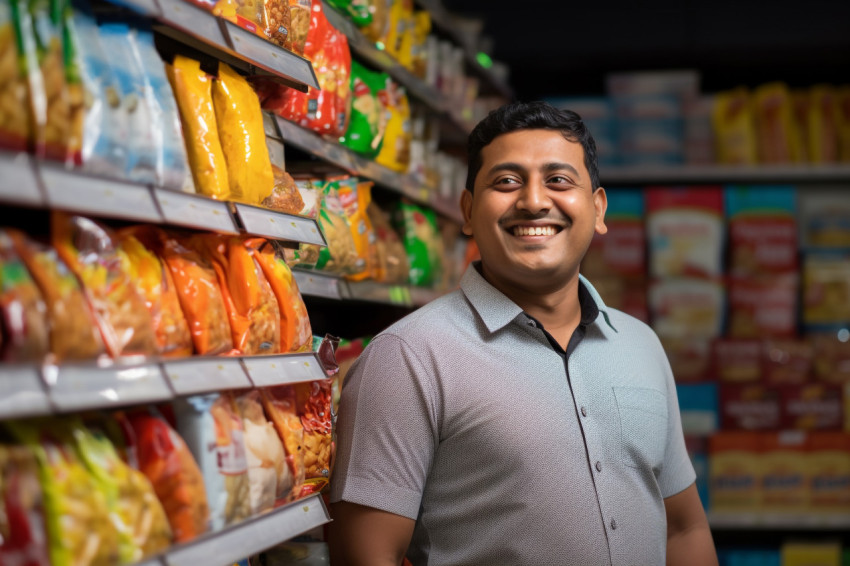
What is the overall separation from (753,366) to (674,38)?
6.26ft

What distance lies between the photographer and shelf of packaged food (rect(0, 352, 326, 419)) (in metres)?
0.96

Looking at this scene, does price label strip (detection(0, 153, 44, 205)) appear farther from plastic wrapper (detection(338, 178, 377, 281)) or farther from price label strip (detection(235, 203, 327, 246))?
plastic wrapper (detection(338, 178, 377, 281))

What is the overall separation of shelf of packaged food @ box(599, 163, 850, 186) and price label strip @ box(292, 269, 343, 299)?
→ 2671mm

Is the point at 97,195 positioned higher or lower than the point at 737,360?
higher

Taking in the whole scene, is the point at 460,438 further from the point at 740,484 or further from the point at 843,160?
the point at 843,160

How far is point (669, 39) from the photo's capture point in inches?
201

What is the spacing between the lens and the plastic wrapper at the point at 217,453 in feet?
4.34

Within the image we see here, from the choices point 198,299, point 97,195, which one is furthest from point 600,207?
point 97,195

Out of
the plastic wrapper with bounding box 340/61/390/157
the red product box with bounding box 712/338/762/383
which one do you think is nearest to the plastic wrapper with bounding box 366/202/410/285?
the plastic wrapper with bounding box 340/61/390/157

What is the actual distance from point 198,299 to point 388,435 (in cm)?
55

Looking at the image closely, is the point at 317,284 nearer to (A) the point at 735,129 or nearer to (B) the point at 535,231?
(B) the point at 535,231

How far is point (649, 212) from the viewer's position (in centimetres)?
451

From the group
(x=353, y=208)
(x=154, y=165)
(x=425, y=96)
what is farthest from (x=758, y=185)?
(x=154, y=165)

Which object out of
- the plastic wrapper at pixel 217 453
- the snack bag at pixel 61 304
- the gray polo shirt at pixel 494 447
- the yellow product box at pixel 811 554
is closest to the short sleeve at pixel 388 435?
the gray polo shirt at pixel 494 447
